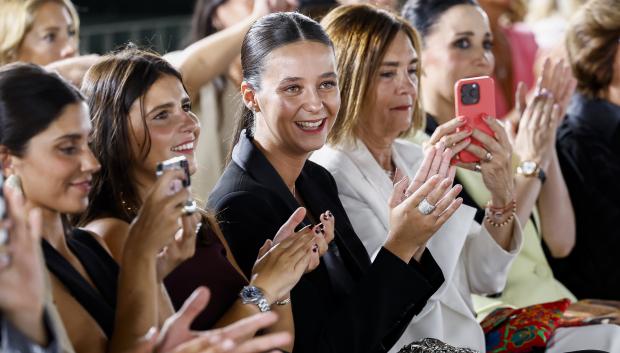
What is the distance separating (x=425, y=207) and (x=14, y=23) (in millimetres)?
1437

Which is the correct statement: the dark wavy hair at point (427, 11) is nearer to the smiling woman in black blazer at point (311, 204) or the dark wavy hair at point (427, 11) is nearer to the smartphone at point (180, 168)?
the smiling woman in black blazer at point (311, 204)

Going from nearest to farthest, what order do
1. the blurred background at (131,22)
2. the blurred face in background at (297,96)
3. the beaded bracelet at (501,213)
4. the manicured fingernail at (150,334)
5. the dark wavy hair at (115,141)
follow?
the manicured fingernail at (150,334), the dark wavy hair at (115,141), the blurred face in background at (297,96), the beaded bracelet at (501,213), the blurred background at (131,22)

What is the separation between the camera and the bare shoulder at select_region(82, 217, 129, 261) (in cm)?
204

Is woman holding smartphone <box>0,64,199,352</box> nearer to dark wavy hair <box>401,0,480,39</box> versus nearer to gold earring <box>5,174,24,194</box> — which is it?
gold earring <box>5,174,24,194</box>

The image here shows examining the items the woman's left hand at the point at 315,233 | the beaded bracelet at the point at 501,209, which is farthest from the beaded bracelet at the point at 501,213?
the woman's left hand at the point at 315,233

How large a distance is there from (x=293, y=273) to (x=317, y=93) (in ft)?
1.63

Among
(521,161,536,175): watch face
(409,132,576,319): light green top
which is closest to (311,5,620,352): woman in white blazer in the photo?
(409,132,576,319): light green top

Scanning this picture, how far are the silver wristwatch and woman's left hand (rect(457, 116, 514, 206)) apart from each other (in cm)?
81

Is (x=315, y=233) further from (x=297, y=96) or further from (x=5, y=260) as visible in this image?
(x=5, y=260)

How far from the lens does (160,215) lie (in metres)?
1.71

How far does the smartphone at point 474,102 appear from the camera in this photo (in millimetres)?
2570

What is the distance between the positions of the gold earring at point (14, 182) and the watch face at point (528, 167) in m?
1.74

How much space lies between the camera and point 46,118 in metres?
1.74

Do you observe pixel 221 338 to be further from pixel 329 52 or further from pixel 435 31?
pixel 435 31
